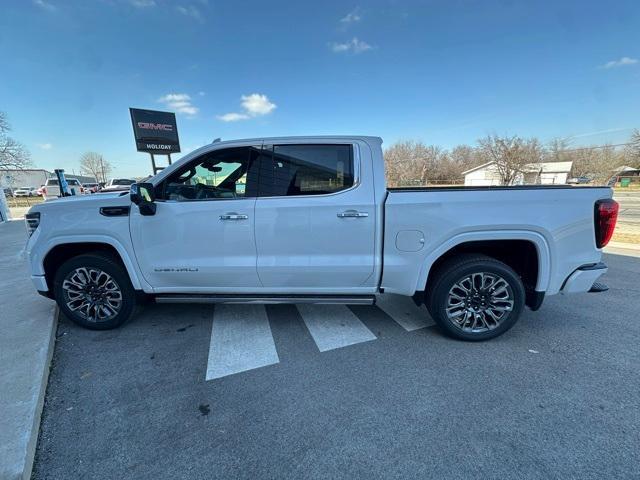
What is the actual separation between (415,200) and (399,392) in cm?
171

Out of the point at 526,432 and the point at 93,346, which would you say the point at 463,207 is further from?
the point at 93,346

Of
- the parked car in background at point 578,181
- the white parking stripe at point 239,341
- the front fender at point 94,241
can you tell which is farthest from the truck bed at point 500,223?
the parked car in background at point 578,181

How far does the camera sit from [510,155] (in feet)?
113

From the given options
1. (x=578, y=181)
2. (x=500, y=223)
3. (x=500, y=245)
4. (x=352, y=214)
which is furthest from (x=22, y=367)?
(x=578, y=181)

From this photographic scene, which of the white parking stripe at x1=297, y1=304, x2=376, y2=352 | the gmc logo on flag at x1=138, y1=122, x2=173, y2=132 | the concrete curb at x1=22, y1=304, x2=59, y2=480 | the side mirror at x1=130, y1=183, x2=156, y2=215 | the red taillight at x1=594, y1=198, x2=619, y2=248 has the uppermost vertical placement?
the gmc logo on flag at x1=138, y1=122, x2=173, y2=132

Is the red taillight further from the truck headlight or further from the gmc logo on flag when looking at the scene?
the gmc logo on flag

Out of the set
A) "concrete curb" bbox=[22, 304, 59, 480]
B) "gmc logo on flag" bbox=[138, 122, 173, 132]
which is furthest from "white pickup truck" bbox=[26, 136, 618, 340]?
"gmc logo on flag" bbox=[138, 122, 173, 132]

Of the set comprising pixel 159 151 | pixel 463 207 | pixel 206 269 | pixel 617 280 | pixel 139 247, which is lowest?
pixel 617 280

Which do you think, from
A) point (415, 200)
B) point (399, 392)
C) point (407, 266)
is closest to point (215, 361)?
point (399, 392)

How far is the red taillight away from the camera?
8.87 feet

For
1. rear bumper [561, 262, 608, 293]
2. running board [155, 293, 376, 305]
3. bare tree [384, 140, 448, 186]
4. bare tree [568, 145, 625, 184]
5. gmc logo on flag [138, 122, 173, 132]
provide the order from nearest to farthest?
1. rear bumper [561, 262, 608, 293]
2. running board [155, 293, 376, 305]
3. gmc logo on flag [138, 122, 173, 132]
4. bare tree [568, 145, 625, 184]
5. bare tree [384, 140, 448, 186]

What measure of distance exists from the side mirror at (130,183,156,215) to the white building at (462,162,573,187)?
43.8 m

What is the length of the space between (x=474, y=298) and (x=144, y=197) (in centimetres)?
352

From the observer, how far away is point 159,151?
57.8 ft
